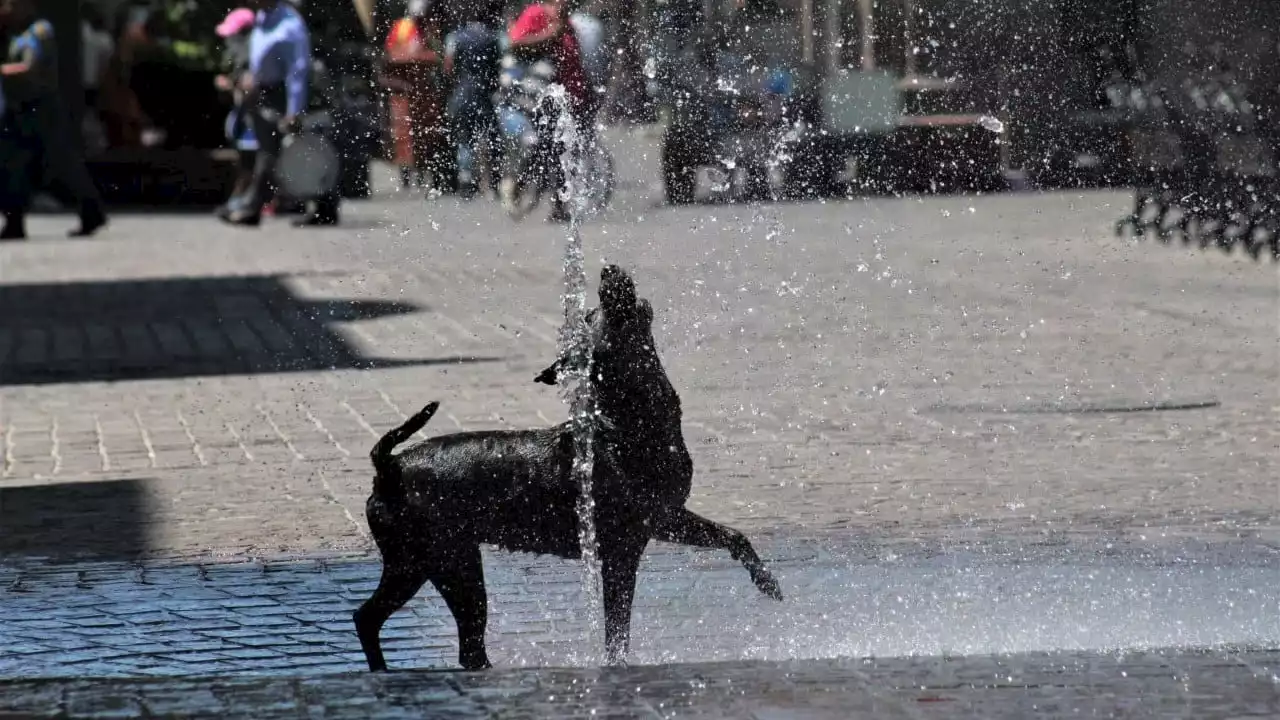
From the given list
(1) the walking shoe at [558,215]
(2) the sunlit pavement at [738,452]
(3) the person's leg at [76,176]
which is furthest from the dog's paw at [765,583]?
(3) the person's leg at [76,176]

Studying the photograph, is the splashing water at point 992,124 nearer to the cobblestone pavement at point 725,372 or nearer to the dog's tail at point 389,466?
the cobblestone pavement at point 725,372

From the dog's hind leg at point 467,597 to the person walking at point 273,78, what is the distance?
15.4 metres

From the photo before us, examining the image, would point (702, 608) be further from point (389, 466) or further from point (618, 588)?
point (389, 466)

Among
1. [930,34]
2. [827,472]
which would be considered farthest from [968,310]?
[930,34]

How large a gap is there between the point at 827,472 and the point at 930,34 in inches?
822

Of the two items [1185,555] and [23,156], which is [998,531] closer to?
[1185,555]

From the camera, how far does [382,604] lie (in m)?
5.42

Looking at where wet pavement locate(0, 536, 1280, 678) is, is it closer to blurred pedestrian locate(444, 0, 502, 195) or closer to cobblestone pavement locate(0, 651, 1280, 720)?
cobblestone pavement locate(0, 651, 1280, 720)

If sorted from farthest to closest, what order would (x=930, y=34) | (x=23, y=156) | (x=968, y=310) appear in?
(x=930, y=34)
(x=23, y=156)
(x=968, y=310)

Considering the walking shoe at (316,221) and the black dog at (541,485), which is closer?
the black dog at (541,485)

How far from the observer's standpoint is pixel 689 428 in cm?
954

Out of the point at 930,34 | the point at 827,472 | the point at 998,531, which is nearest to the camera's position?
the point at 998,531

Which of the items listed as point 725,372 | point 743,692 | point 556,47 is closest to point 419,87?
point 556,47

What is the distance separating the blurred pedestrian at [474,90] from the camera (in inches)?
835
